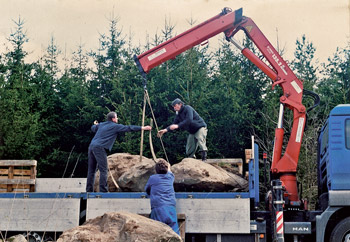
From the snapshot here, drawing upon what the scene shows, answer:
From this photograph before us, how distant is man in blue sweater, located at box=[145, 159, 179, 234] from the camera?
29.0 ft

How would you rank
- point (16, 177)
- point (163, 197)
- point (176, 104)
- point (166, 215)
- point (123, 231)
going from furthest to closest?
point (16, 177) < point (176, 104) < point (163, 197) < point (166, 215) < point (123, 231)

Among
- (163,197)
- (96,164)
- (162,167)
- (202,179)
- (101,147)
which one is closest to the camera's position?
(163,197)

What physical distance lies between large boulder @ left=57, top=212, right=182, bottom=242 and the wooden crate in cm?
391

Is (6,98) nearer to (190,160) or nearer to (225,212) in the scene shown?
(190,160)

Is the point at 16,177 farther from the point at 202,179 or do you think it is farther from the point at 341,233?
the point at 341,233

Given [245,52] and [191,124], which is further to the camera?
[191,124]

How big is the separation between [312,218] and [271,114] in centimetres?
973

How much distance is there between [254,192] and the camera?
368 inches

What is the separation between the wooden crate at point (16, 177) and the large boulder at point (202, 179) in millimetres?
3082

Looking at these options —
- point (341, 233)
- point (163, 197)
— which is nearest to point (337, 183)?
point (341, 233)

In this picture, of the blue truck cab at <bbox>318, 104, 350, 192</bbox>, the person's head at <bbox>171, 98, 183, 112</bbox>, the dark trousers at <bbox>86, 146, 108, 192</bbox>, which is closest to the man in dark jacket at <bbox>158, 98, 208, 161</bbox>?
the person's head at <bbox>171, 98, 183, 112</bbox>

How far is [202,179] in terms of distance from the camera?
10.2m

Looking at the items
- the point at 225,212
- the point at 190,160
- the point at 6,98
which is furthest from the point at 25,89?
the point at 225,212

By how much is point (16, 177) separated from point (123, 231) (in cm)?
528
